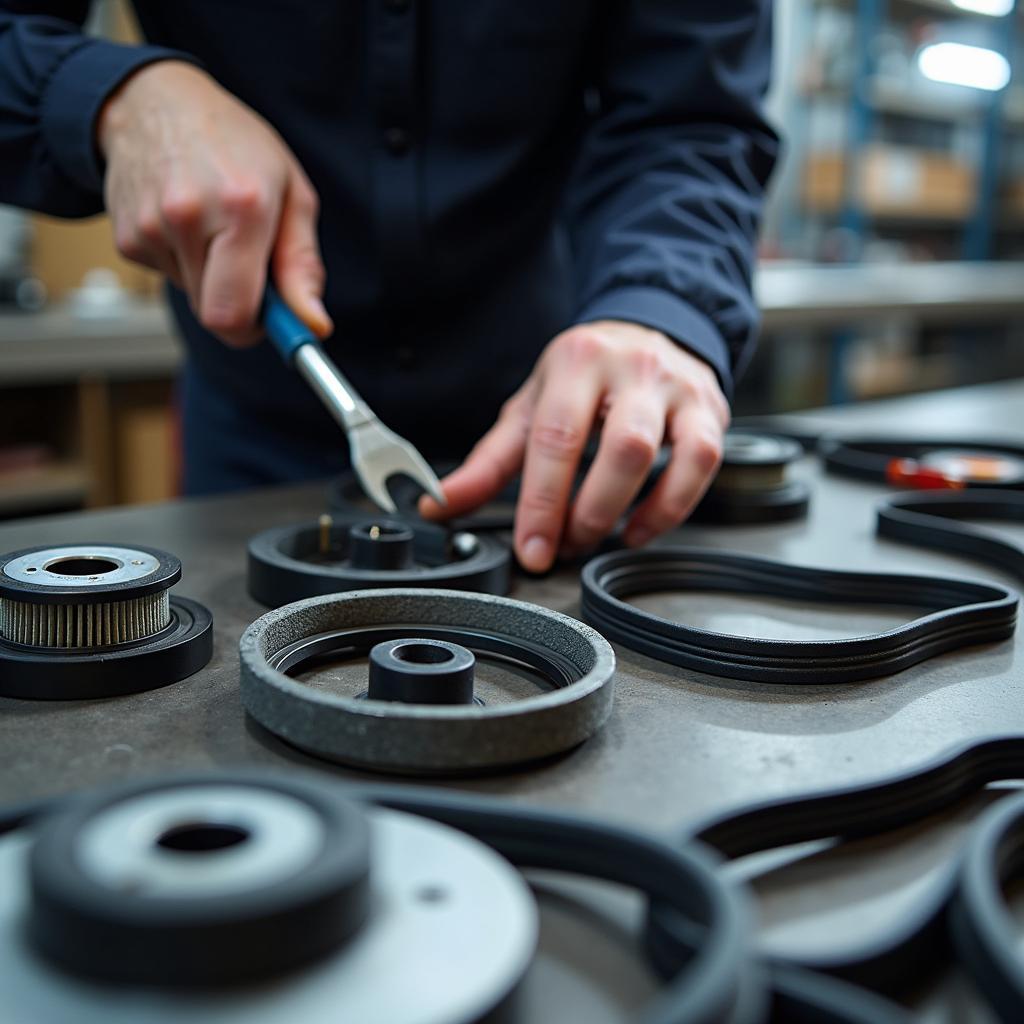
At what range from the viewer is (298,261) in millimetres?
830

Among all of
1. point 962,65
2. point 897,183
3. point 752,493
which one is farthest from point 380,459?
point 962,65

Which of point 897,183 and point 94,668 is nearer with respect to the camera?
point 94,668

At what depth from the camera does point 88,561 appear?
55 centimetres

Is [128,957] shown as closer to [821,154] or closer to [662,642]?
[662,642]

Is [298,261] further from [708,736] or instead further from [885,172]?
[885,172]

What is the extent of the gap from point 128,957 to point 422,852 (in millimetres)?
93

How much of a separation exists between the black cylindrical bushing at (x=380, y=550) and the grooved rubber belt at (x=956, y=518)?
415 millimetres

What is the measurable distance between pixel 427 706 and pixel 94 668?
0.52 ft

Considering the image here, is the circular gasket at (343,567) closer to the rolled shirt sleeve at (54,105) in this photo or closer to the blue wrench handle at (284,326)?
the blue wrench handle at (284,326)

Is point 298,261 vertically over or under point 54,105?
under

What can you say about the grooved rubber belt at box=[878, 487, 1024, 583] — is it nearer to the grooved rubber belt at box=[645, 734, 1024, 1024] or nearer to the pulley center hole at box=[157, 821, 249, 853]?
the grooved rubber belt at box=[645, 734, 1024, 1024]

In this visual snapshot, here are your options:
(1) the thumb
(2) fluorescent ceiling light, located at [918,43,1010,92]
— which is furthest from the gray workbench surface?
(2) fluorescent ceiling light, located at [918,43,1010,92]

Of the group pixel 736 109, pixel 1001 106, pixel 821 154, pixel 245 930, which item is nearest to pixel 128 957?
pixel 245 930

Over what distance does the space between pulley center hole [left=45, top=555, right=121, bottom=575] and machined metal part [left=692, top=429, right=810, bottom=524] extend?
0.51 metres
